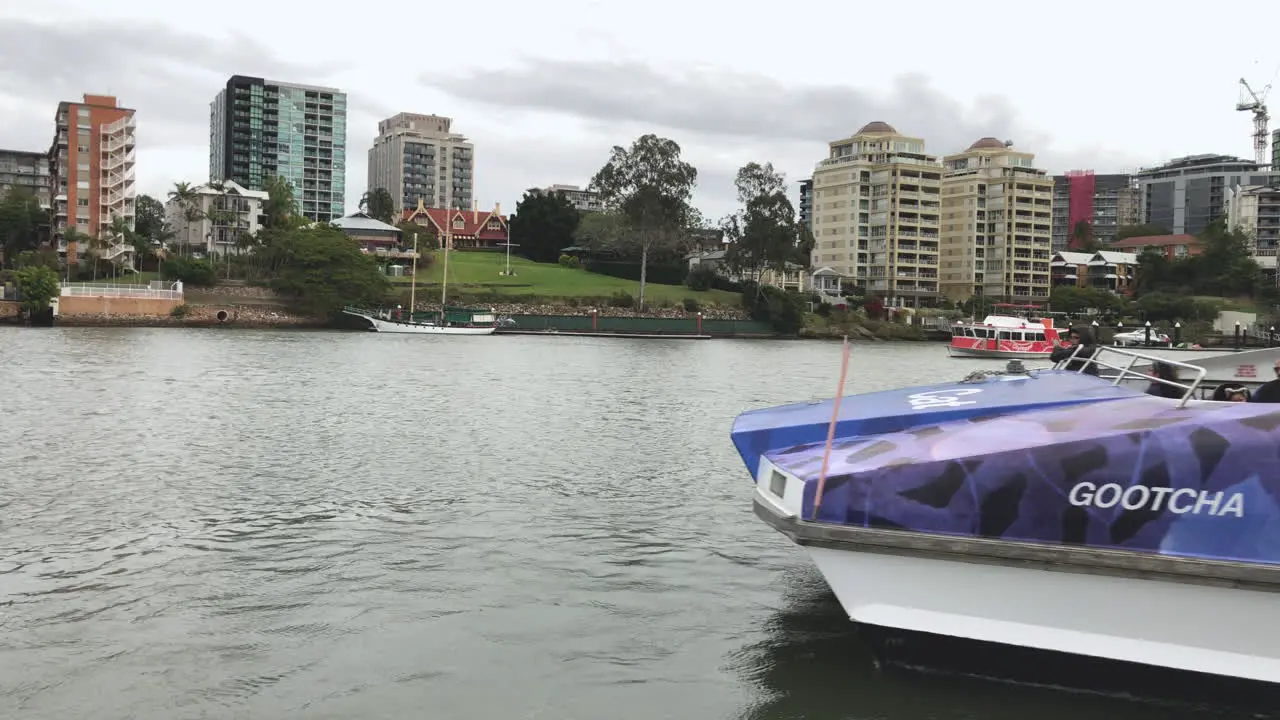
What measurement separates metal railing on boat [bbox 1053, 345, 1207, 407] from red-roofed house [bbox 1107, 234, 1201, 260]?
158 metres

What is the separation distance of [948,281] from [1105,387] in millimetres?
153157

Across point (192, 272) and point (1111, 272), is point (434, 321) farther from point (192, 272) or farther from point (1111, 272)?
point (1111, 272)

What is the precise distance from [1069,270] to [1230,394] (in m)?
160

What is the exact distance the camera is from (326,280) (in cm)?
9462

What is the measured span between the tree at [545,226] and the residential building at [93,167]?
5192cm

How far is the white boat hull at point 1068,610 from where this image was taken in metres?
7.25

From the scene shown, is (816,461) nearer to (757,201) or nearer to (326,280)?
(326,280)

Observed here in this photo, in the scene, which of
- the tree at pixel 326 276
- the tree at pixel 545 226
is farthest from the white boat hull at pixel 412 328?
the tree at pixel 545 226

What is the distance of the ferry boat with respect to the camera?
7.23 metres

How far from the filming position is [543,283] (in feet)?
390

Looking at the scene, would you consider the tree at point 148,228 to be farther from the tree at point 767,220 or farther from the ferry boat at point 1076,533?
the ferry boat at point 1076,533

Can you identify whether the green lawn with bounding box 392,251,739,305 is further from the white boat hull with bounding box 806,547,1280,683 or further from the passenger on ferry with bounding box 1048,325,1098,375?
the white boat hull with bounding box 806,547,1280,683

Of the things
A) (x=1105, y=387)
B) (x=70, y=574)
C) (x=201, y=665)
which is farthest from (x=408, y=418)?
(x=1105, y=387)

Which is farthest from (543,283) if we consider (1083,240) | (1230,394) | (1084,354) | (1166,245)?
(1230,394)
